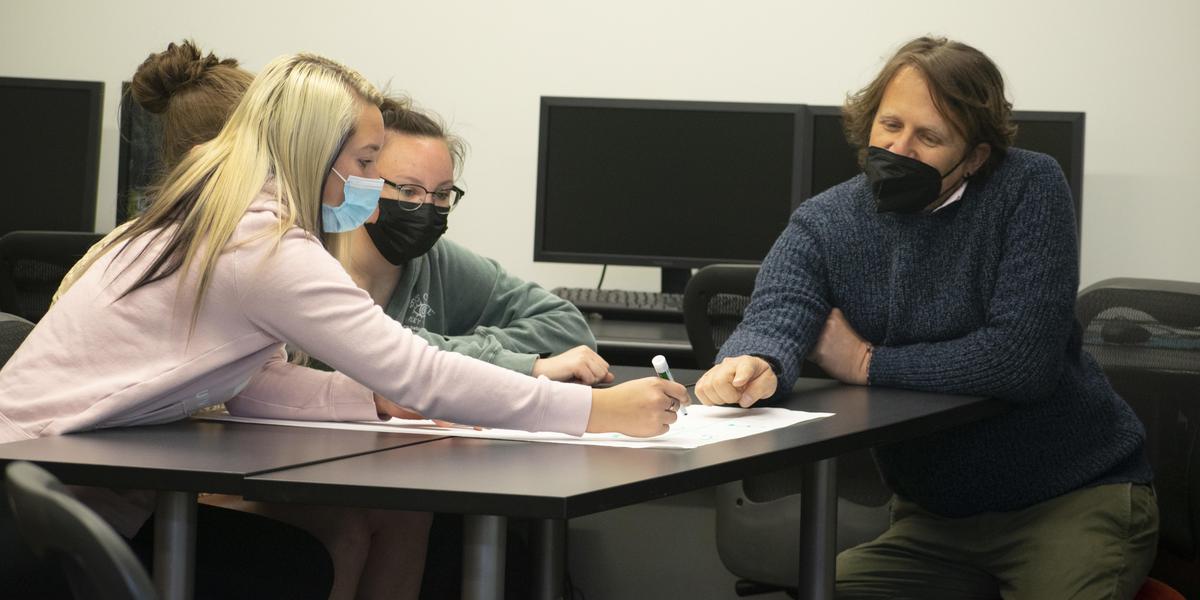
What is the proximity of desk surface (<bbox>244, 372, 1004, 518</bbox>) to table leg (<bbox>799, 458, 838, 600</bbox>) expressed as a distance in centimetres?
13

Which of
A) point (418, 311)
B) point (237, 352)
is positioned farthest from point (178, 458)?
point (418, 311)

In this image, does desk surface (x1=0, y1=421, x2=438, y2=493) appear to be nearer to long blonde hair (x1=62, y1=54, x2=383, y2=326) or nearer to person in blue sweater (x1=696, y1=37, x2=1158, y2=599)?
long blonde hair (x1=62, y1=54, x2=383, y2=326)

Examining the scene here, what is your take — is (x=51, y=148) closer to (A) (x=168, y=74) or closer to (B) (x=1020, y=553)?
(A) (x=168, y=74)

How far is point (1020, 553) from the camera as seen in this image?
1793 mm

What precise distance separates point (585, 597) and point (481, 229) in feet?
3.52

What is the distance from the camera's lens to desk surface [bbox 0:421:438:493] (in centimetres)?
110

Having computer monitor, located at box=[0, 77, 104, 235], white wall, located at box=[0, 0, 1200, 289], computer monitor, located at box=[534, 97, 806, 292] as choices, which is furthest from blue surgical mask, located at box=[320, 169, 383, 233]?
computer monitor, located at box=[0, 77, 104, 235]

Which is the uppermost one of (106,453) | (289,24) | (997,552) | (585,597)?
(289,24)

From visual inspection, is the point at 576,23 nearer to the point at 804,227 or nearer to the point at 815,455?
the point at 804,227

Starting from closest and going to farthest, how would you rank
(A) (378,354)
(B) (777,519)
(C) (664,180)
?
(A) (378,354), (B) (777,519), (C) (664,180)

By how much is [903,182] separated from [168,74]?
106 centimetres

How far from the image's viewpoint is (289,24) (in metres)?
3.78

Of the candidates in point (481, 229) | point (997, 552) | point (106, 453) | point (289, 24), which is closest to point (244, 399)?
point (106, 453)

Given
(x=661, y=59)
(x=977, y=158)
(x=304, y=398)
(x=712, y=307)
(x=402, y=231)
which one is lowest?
(x=304, y=398)
